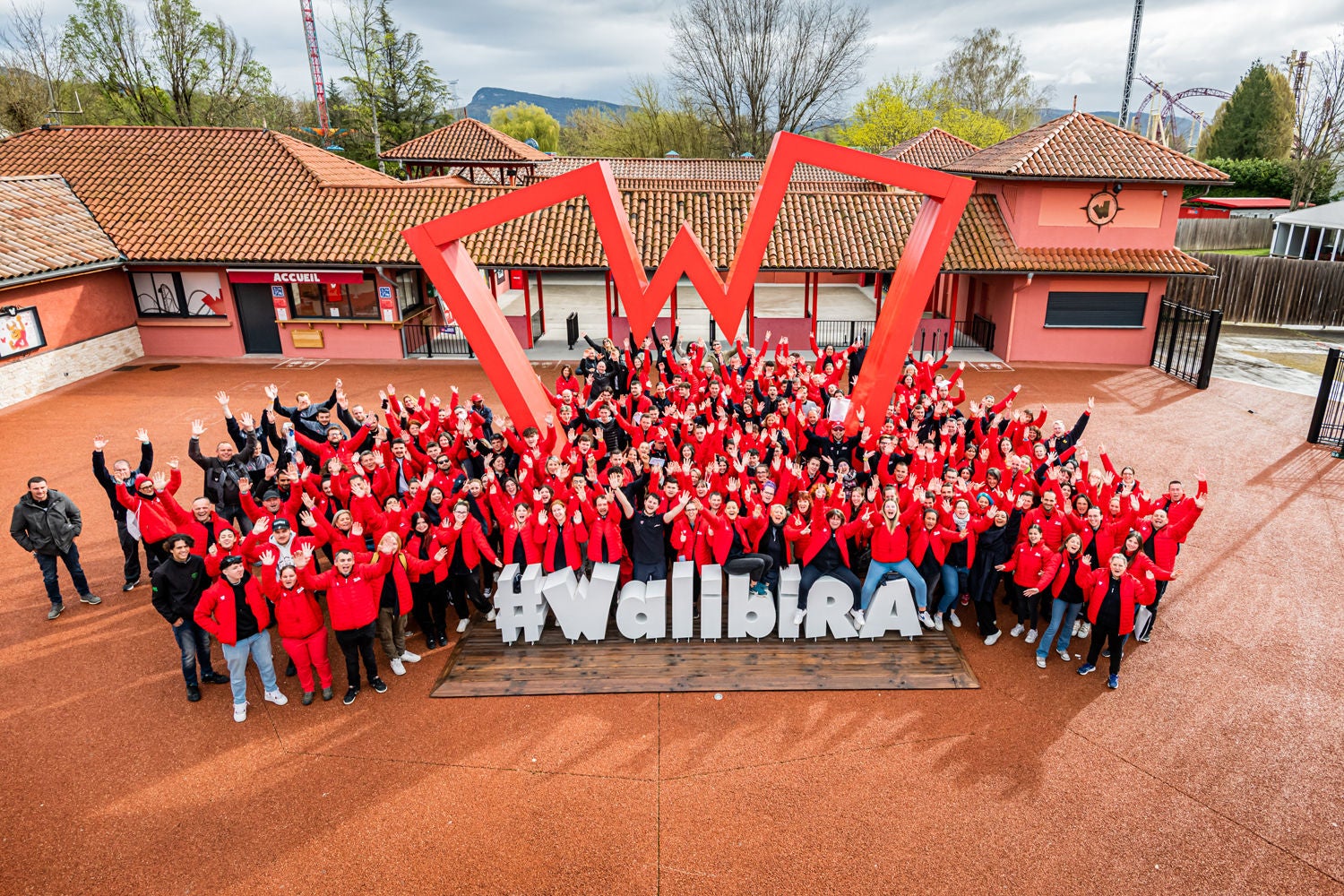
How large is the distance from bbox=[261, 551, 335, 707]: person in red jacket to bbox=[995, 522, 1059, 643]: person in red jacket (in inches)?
252

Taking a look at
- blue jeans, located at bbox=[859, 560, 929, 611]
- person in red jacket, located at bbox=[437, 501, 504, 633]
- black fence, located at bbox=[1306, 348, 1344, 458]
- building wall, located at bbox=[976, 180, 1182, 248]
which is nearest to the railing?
building wall, located at bbox=[976, 180, 1182, 248]

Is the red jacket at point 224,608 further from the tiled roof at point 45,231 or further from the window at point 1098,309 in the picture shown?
the window at point 1098,309

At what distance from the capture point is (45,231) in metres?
17.4

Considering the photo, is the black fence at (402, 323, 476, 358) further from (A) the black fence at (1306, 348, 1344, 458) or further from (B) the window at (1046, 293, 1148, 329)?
(A) the black fence at (1306, 348, 1344, 458)

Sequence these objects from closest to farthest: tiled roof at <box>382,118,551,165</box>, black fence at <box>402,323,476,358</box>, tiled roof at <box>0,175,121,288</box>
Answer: tiled roof at <box>0,175,121,288</box>, black fence at <box>402,323,476,358</box>, tiled roof at <box>382,118,551,165</box>

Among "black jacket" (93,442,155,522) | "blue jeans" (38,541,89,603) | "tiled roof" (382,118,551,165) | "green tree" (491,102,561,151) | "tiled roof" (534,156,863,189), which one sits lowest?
"blue jeans" (38,541,89,603)

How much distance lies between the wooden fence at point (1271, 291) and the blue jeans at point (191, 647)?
84.3 ft

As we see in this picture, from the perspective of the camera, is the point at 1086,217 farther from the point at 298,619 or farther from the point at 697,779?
the point at 298,619

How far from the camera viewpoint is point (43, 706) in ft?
22.1

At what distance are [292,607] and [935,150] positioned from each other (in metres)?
31.5

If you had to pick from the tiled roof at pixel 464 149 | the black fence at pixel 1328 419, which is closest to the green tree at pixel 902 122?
the tiled roof at pixel 464 149

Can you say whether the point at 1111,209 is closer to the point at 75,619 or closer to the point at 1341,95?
the point at 75,619

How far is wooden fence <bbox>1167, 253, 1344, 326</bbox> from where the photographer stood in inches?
901

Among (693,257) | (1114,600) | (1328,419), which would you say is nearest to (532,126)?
(693,257)
